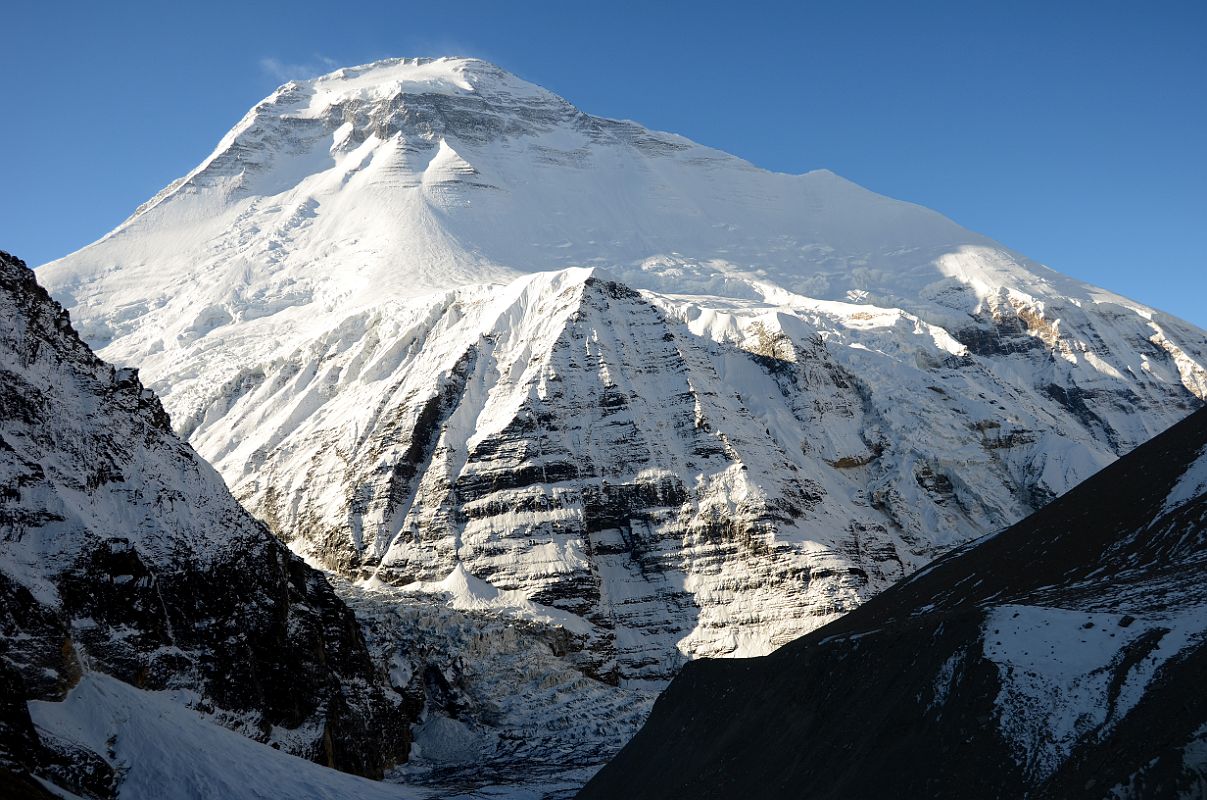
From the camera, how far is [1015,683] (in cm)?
3109

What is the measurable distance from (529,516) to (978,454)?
222 feet

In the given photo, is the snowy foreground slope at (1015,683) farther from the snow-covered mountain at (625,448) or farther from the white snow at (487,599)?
the snow-covered mountain at (625,448)

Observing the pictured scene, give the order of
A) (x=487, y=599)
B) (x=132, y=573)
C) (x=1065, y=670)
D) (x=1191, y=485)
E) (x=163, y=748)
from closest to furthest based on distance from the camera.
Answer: (x=1065, y=670) → (x=1191, y=485) → (x=163, y=748) → (x=132, y=573) → (x=487, y=599)

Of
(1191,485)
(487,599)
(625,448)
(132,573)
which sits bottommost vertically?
(1191,485)

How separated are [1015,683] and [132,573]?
5235cm

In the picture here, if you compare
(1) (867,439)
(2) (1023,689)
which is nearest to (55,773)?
(2) (1023,689)

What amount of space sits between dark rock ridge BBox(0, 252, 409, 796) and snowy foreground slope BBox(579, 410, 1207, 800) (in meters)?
30.2

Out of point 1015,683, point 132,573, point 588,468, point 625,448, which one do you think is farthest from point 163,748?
point 625,448

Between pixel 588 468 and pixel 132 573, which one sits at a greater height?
pixel 588 468

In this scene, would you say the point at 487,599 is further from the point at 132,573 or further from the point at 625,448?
the point at 132,573

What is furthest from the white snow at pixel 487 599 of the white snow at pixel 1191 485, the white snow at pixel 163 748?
the white snow at pixel 1191 485

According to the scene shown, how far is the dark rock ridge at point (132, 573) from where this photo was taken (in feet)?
204

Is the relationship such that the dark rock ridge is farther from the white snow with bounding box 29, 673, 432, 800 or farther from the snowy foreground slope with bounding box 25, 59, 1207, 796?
the snowy foreground slope with bounding box 25, 59, 1207, 796

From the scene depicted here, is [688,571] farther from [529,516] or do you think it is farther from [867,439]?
[867,439]
